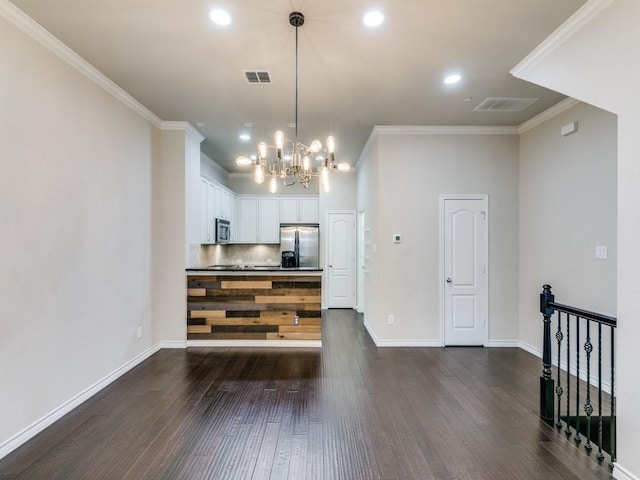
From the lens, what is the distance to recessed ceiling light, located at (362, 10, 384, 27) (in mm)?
2462

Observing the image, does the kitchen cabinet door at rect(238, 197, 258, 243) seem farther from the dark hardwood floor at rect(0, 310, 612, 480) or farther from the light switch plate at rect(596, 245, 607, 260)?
the light switch plate at rect(596, 245, 607, 260)

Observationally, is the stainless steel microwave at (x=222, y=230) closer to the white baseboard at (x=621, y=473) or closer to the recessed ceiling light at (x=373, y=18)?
the recessed ceiling light at (x=373, y=18)

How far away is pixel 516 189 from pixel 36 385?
580cm

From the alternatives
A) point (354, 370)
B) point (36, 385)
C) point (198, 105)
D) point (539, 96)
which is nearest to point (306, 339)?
point (354, 370)

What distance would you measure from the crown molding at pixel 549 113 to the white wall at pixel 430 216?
0.70 feet

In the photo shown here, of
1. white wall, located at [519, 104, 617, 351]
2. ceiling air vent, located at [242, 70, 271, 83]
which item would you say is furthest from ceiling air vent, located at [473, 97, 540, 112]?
ceiling air vent, located at [242, 70, 271, 83]

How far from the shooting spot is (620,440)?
208cm

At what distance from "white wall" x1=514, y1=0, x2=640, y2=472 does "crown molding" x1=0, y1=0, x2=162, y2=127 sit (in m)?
4.08

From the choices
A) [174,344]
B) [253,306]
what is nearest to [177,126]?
[253,306]

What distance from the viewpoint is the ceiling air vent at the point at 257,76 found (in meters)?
3.31

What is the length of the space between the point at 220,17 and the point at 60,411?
344cm

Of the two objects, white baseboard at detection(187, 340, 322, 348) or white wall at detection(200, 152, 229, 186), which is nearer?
white baseboard at detection(187, 340, 322, 348)

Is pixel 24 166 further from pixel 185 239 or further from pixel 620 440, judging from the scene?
pixel 620 440

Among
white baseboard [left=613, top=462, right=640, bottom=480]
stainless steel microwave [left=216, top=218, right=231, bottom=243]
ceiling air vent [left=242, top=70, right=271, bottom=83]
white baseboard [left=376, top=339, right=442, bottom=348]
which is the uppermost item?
ceiling air vent [left=242, top=70, right=271, bottom=83]
